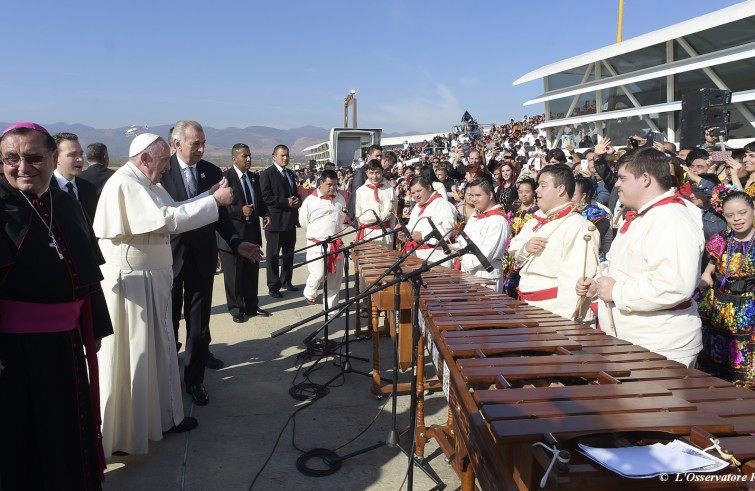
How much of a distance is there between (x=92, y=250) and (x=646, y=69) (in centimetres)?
2743

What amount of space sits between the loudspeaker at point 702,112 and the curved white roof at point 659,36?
13847 mm

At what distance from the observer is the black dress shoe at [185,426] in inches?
150

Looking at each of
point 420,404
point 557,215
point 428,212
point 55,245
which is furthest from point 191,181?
point 557,215

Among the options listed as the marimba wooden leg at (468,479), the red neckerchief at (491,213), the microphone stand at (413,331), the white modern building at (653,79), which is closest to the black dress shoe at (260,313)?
the red neckerchief at (491,213)

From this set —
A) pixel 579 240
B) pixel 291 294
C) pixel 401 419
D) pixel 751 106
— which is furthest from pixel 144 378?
pixel 751 106

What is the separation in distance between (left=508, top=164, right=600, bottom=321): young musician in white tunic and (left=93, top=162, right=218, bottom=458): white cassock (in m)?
2.61

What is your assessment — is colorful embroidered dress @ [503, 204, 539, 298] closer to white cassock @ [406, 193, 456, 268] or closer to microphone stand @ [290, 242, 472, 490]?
white cassock @ [406, 193, 456, 268]

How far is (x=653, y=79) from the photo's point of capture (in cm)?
2452

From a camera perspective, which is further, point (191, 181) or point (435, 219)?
point (435, 219)

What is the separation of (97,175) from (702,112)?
342 inches

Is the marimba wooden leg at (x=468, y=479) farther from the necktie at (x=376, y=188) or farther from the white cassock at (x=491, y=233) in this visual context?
the necktie at (x=376, y=188)

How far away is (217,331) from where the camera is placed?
636 cm

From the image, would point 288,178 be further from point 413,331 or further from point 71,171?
point 413,331

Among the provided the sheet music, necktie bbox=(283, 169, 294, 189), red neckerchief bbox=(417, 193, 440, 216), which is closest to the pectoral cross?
the sheet music
